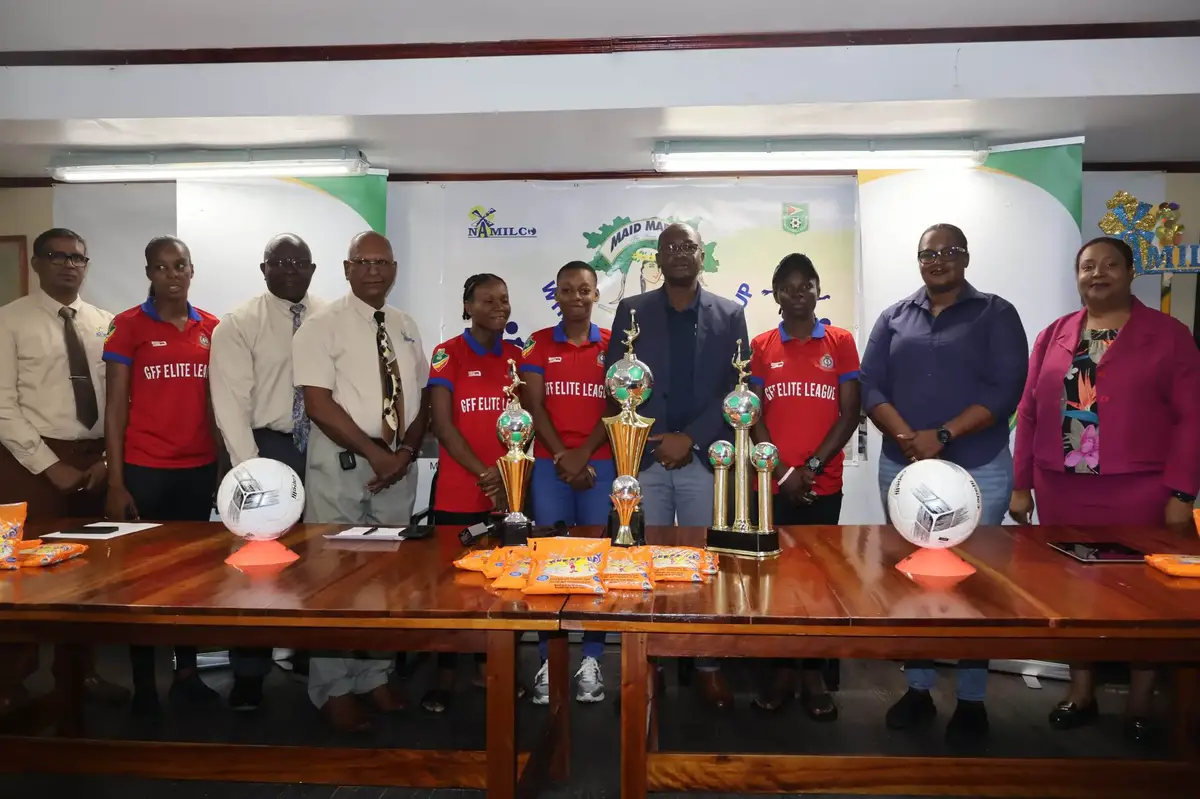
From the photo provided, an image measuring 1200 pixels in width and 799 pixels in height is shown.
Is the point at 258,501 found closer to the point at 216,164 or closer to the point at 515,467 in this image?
the point at 515,467

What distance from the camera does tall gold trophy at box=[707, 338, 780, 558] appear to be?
2.03 meters

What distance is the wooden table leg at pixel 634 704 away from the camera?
161cm

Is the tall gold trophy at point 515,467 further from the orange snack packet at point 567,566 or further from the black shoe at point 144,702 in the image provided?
the black shoe at point 144,702

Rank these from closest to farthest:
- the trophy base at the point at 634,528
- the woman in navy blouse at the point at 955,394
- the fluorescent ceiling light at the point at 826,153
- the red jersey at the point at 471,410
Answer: the trophy base at the point at 634,528 → the woman in navy blouse at the point at 955,394 → the red jersey at the point at 471,410 → the fluorescent ceiling light at the point at 826,153

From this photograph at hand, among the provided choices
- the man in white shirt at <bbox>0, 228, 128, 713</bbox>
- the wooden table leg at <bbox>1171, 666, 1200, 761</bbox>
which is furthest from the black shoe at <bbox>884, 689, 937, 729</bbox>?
the man in white shirt at <bbox>0, 228, 128, 713</bbox>

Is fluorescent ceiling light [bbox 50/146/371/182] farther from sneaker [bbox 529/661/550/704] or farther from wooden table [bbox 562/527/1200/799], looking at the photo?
wooden table [bbox 562/527/1200/799]

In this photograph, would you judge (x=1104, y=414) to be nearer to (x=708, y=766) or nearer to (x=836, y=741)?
(x=836, y=741)

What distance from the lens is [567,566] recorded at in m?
1.78

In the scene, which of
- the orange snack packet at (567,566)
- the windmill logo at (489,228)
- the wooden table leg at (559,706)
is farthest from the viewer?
the windmill logo at (489,228)

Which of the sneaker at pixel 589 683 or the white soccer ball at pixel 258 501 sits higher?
the white soccer ball at pixel 258 501

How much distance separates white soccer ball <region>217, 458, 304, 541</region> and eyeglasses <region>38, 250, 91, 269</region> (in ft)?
6.71

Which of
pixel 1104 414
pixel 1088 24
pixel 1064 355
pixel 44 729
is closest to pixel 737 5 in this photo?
pixel 1088 24

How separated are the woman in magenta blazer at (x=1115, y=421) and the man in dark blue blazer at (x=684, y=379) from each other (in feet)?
3.96

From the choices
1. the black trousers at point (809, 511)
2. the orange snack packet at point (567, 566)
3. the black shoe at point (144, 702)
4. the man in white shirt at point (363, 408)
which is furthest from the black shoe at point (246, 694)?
the black trousers at point (809, 511)
